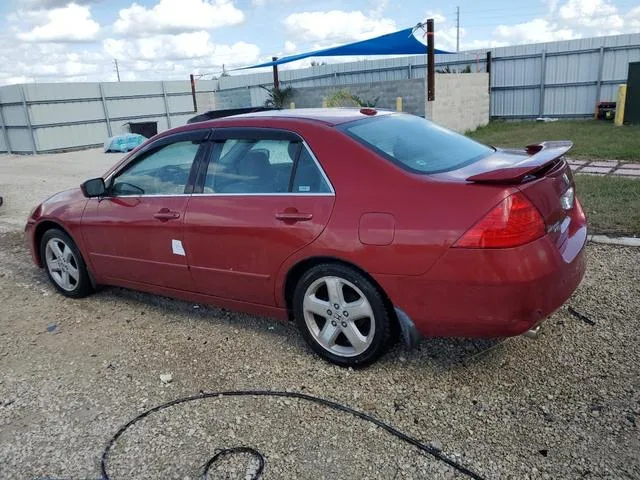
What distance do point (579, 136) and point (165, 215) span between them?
11.7m

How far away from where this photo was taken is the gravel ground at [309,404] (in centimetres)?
250

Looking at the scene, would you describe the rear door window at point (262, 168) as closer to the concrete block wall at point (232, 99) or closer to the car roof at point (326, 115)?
the car roof at point (326, 115)

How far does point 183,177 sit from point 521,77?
17738 mm

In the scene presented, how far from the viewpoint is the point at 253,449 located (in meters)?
2.62

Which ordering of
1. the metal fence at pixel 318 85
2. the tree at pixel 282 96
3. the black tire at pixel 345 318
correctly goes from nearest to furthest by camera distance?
the black tire at pixel 345 318 → the metal fence at pixel 318 85 → the tree at pixel 282 96

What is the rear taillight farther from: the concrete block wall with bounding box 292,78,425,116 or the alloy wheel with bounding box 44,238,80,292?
the concrete block wall with bounding box 292,78,425,116

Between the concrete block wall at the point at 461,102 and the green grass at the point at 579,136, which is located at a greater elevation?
the concrete block wall at the point at 461,102

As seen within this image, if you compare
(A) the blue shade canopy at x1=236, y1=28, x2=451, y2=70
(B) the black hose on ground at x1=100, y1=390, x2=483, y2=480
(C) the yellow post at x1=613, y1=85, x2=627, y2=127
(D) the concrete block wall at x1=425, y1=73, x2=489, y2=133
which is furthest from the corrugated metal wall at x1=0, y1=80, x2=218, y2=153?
(B) the black hose on ground at x1=100, y1=390, x2=483, y2=480

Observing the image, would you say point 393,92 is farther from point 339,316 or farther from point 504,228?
point 504,228

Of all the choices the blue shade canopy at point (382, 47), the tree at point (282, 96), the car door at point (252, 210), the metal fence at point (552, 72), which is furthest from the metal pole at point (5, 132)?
the car door at point (252, 210)

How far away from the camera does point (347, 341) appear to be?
3279 mm

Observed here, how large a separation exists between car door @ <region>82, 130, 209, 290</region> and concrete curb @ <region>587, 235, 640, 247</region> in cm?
374

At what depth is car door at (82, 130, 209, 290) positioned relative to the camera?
379 cm

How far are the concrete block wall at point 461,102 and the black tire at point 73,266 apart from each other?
34.0ft
